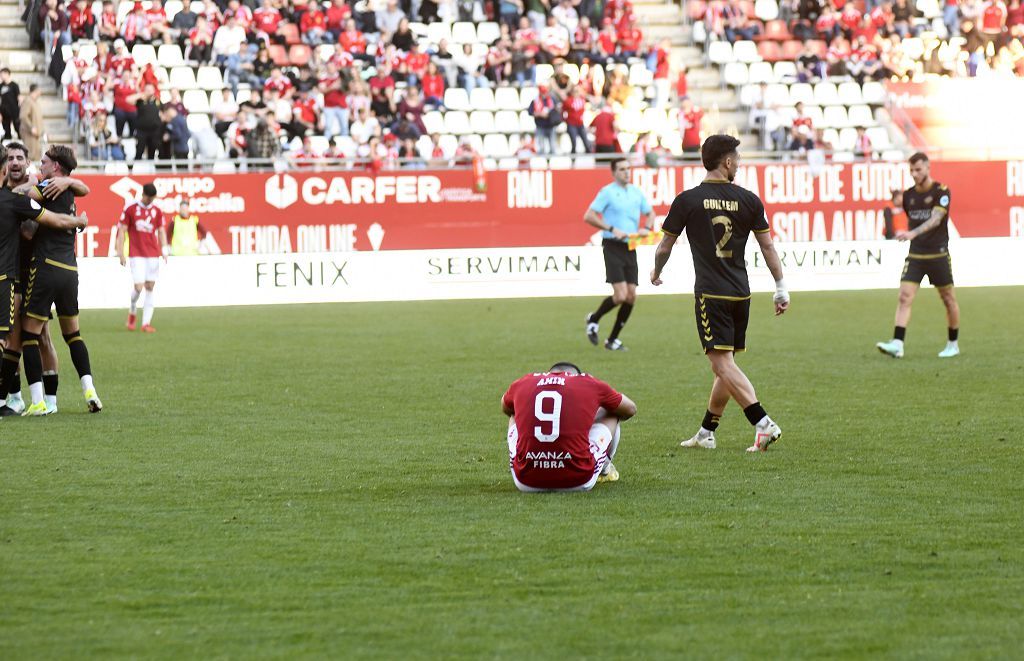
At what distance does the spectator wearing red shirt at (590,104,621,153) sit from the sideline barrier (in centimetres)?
356

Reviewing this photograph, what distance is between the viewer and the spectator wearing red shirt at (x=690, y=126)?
32.7 meters

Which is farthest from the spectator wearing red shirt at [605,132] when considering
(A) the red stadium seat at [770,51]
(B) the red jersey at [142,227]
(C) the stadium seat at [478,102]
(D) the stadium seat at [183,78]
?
(B) the red jersey at [142,227]

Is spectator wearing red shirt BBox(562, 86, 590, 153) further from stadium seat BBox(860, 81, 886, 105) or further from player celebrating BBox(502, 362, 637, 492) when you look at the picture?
player celebrating BBox(502, 362, 637, 492)

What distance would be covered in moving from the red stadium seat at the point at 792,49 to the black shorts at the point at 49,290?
26.5m

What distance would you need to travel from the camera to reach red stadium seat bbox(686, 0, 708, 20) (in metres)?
36.8

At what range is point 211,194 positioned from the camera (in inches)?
1192

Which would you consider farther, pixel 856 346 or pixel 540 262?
pixel 540 262

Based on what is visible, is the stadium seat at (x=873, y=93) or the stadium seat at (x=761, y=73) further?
the stadium seat at (x=761, y=73)

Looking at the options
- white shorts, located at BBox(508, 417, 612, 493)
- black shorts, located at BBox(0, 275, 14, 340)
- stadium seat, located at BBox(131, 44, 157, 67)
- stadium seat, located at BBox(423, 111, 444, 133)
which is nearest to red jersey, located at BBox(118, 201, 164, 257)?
stadium seat, located at BBox(131, 44, 157, 67)

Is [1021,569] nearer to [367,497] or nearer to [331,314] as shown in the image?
[367,497]

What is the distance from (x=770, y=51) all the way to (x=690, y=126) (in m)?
4.84

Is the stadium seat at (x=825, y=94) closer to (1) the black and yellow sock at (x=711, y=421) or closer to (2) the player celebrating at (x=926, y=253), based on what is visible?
(2) the player celebrating at (x=926, y=253)

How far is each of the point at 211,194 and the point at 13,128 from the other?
3715mm

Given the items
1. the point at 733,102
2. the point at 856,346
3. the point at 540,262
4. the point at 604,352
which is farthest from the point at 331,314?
the point at 733,102
